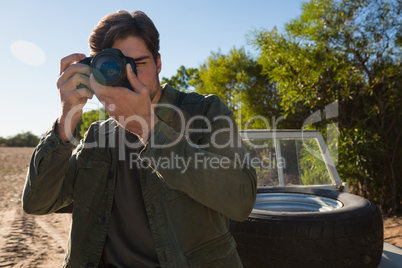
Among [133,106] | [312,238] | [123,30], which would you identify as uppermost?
[123,30]

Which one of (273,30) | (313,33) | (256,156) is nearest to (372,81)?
(313,33)

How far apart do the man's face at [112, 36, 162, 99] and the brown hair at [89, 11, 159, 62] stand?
0.02 m

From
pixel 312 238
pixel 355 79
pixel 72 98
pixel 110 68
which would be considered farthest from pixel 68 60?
pixel 355 79

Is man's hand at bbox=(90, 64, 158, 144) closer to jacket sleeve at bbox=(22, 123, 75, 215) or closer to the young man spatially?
the young man

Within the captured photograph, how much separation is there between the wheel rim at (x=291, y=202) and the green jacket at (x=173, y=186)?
1269mm

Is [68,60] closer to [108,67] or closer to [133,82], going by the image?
[108,67]

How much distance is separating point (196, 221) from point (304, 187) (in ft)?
5.70

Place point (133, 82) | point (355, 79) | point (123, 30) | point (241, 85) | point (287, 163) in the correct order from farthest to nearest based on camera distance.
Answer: point (241, 85), point (355, 79), point (287, 163), point (123, 30), point (133, 82)

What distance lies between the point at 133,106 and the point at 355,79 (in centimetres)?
599

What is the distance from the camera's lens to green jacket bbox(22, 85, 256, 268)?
44.4 inches

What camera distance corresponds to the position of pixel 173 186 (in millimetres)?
1167

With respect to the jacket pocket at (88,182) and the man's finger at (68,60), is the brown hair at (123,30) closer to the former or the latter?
the man's finger at (68,60)

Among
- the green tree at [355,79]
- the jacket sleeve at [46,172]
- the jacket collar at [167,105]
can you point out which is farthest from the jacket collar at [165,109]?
→ the green tree at [355,79]

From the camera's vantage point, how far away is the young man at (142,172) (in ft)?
3.75
